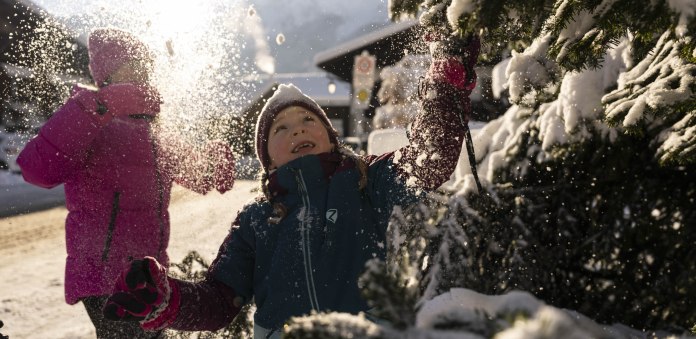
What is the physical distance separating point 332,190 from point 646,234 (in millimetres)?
1159

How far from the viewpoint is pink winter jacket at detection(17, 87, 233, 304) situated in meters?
2.24

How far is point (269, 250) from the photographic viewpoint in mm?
2002

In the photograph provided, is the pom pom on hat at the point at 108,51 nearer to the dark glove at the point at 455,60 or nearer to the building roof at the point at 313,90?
the dark glove at the point at 455,60

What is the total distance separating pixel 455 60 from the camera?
1560mm

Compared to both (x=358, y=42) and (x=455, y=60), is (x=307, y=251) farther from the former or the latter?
(x=358, y=42)

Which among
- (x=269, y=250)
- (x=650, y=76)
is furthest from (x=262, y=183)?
(x=650, y=76)

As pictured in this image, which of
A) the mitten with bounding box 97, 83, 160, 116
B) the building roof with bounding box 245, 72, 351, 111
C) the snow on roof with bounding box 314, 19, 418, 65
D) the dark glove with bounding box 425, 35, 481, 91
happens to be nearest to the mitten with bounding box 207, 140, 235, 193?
the mitten with bounding box 97, 83, 160, 116

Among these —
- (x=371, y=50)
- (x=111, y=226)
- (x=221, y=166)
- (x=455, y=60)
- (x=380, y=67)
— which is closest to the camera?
(x=455, y=60)

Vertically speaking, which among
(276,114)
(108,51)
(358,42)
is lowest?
(276,114)

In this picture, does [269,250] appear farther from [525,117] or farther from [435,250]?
[525,117]

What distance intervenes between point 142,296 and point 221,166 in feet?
4.42

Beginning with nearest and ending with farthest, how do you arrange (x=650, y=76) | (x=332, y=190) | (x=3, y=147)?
(x=650, y=76) < (x=332, y=190) < (x=3, y=147)

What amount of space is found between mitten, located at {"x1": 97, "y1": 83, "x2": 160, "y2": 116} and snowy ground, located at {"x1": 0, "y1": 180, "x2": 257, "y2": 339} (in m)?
0.67

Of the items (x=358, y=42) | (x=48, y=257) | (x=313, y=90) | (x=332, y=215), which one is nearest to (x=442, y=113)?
(x=332, y=215)
